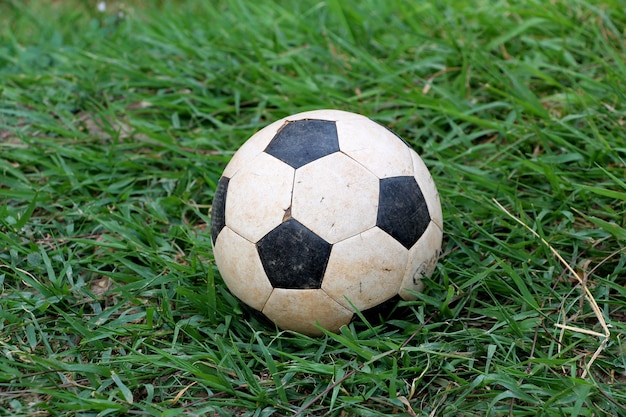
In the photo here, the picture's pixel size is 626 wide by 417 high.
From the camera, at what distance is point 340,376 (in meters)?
2.24

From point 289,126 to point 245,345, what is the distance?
0.76 metres

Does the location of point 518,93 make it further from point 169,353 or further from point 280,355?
point 169,353

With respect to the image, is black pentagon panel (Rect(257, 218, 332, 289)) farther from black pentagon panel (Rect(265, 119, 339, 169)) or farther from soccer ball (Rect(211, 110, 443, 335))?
black pentagon panel (Rect(265, 119, 339, 169))

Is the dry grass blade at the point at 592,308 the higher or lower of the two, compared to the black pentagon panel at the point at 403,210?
lower

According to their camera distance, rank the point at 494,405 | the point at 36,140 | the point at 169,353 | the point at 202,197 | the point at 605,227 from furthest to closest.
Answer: the point at 36,140 → the point at 202,197 → the point at 605,227 → the point at 169,353 → the point at 494,405

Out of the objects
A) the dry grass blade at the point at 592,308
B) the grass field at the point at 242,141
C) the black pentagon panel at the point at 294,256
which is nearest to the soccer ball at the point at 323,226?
the black pentagon panel at the point at 294,256

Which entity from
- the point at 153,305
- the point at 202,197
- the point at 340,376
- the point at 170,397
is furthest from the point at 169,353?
the point at 202,197

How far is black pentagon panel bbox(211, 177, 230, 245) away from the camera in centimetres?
242

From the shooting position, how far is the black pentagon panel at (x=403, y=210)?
230 centimetres

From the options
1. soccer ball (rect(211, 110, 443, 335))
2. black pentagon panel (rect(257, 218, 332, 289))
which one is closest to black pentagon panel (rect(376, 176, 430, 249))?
soccer ball (rect(211, 110, 443, 335))

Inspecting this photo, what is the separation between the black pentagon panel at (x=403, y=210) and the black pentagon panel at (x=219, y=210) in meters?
0.53

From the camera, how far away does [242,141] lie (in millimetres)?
3514

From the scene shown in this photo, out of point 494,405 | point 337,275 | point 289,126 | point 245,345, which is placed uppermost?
point 289,126

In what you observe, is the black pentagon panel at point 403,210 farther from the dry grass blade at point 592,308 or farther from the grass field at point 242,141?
the dry grass blade at point 592,308
